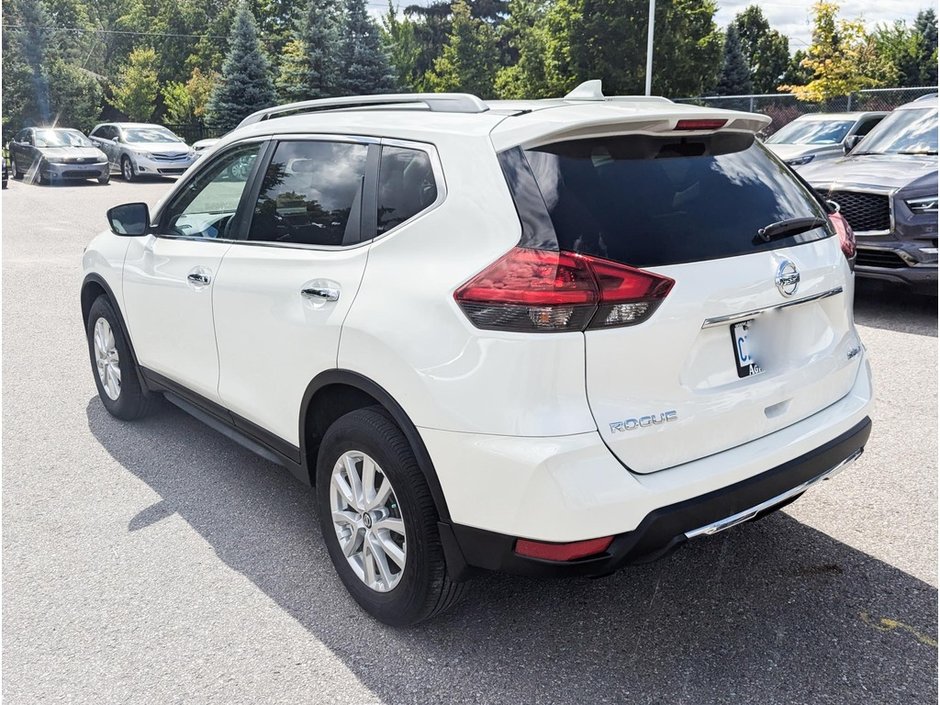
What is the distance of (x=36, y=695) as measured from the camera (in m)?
2.77

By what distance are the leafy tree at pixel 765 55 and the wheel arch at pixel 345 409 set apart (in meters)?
64.1

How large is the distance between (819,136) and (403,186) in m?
13.8

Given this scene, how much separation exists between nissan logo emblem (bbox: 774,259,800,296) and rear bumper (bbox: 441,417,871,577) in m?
0.56

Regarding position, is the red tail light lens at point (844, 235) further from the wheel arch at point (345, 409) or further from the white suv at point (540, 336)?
the wheel arch at point (345, 409)

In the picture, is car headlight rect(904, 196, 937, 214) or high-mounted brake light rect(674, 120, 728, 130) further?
car headlight rect(904, 196, 937, 214)

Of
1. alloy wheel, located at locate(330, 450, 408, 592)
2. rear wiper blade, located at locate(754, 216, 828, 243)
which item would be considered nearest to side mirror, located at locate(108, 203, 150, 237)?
alloy wheel, located at locate(330, 450, 408, 592)

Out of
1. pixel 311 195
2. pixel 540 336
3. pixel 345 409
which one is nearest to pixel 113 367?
pixel 311 195

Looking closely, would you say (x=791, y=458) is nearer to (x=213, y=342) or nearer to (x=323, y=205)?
(x=323, y=205)

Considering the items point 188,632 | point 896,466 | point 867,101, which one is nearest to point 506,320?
point 188,632

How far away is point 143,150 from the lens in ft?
84.8

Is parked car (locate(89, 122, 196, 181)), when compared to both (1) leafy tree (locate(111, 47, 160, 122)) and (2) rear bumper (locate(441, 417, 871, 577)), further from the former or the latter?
(2) rear bumper (locate(441, 417, 871, 577))

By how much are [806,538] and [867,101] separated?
25.2m

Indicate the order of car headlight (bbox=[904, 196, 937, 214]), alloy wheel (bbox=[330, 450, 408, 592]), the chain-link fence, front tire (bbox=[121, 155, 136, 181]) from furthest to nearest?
front tire (bbox=[121, 155, 136, 181])
the chain-link fence
car headlight (bbox=[904, 196, 937, 214])
alloy wheel (bbox=[330, 450, 408, 592])

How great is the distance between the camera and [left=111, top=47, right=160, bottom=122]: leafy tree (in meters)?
45.9
